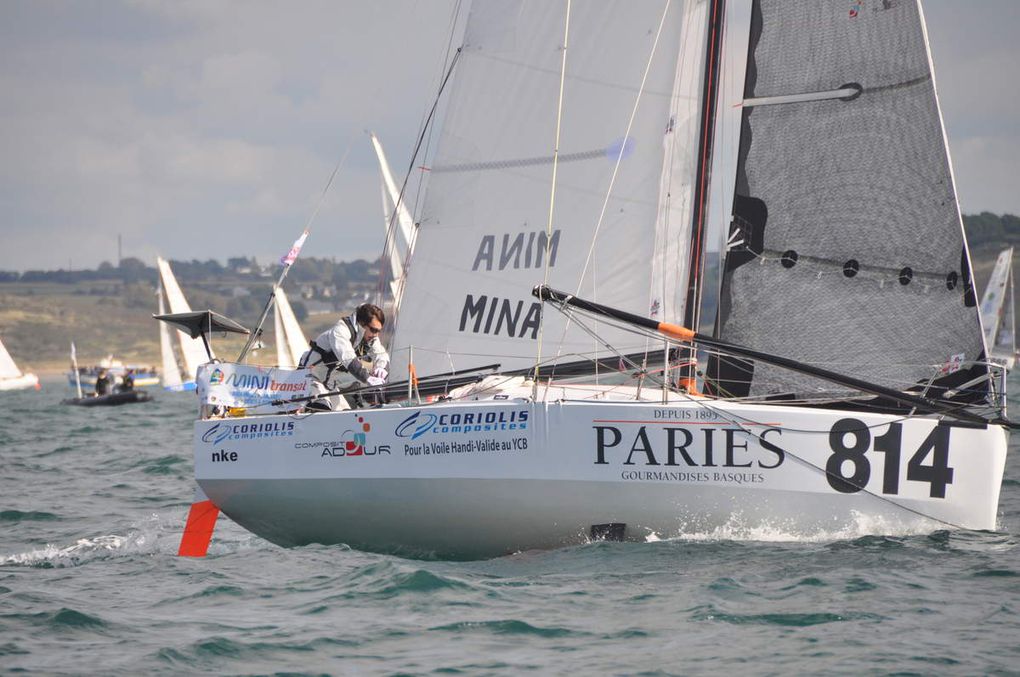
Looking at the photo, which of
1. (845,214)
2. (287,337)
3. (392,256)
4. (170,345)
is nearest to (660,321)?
(845,214)

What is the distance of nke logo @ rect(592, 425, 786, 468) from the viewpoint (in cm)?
802

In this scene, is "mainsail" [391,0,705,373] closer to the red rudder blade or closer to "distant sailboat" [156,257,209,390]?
the red rudder blade

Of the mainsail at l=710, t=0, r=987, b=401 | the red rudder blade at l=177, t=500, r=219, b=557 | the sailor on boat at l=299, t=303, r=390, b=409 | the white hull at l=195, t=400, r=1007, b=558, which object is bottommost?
the red rudder blade at l=177, t=500, r=219, b=557

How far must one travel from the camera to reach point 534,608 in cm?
691

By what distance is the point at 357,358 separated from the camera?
9453 mm

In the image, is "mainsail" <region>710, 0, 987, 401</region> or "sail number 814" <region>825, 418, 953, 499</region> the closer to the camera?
"sail number 814" <region>825, 418, 953, 499</region>

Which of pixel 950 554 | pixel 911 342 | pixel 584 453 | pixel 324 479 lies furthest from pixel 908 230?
pixel 324 479

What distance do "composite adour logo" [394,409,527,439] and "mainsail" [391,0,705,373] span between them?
6.79ft

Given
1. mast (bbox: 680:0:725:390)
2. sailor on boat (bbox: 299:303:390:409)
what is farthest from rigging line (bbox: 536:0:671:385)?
sailor on boat (bbox: 299:303:390:409)

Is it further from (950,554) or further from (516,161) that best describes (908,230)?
(516,161)

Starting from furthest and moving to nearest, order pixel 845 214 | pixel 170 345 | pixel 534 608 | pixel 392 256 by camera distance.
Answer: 1. pixel 170 345
2. pixel 392 256
3. pixel 845 214
4. pixel 534 608

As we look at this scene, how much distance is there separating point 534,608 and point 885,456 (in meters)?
2.68

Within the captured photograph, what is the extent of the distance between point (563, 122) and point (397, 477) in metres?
3.75

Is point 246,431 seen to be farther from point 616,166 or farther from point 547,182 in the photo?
point 616,166
